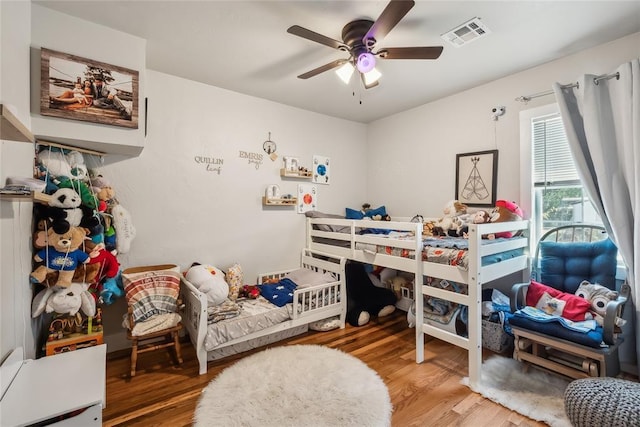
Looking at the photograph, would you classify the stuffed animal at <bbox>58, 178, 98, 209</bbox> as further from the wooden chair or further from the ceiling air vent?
the ceiling air vent

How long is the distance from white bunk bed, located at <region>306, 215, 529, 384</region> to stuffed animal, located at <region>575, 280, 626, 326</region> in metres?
0.45

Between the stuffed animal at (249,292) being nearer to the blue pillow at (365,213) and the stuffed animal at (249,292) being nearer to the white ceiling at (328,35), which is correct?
the blue pillow at (365,213)

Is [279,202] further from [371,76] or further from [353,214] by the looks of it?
[371,76]

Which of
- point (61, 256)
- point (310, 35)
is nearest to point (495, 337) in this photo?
point (310, 35)

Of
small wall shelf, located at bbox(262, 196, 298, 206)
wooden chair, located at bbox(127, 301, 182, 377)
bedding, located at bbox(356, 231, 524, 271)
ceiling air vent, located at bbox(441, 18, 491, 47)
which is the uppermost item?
ceiling air vent, located at bbox(441, 18, 491, 47)

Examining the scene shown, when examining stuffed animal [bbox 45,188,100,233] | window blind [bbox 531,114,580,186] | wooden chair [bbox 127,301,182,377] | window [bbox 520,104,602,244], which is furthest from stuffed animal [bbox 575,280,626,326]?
stuffed animal [bbox 45,188,100,233]

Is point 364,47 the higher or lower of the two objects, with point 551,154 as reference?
higher

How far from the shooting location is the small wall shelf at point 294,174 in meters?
3.37

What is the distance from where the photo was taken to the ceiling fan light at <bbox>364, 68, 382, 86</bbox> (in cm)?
203

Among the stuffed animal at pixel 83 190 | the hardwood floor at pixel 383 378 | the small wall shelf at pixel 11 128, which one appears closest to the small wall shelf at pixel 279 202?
the hardwood floor at pixel 383 378

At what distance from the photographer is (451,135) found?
3195 millimetres

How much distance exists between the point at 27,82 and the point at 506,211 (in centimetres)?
354

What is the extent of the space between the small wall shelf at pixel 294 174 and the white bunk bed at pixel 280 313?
0.98 meters

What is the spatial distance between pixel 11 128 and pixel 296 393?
1.99 m
